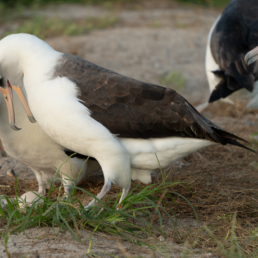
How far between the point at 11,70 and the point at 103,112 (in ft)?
2.83

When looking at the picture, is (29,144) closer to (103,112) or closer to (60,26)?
(103,112)

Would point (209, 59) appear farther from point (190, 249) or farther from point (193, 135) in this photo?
point (190, 249)

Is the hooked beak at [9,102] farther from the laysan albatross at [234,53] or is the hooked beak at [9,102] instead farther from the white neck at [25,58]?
the laysan albatross at [234,53]

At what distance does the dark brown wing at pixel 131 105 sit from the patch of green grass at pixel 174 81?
179 inches

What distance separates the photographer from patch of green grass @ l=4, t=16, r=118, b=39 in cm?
1023

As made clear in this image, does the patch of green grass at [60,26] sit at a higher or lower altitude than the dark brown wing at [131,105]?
lower

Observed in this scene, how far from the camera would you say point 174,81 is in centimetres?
834

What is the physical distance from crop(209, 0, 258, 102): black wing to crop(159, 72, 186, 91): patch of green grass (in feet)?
5.37

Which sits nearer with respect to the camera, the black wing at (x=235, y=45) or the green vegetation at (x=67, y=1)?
the black wing at (x=235, y=45)

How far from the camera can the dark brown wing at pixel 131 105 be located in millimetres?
3461

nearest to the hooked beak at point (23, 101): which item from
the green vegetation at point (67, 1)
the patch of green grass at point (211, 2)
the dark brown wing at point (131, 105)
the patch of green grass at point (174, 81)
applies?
Answer: the dark brown wing at point (131, 105)

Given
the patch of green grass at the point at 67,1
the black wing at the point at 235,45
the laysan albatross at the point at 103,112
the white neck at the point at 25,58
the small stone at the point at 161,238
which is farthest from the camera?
the patch of green grass at the point at 67,1

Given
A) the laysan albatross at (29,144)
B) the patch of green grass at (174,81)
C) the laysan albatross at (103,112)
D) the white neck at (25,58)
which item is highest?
the white neck at (25,58)

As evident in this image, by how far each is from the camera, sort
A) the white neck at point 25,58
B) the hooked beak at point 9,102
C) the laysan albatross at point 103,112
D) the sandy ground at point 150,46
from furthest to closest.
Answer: the sandy ground at point 150,46 < the hooked beak at point 9,102 < the white neck at point 25,58 < the laysan albatross at point 103,112
